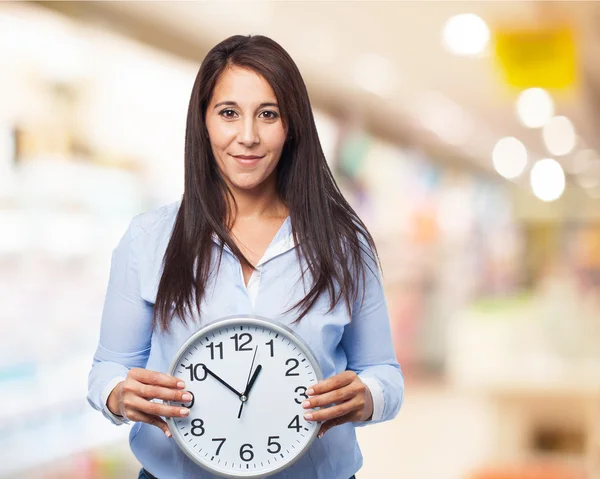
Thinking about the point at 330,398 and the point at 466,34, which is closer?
the point at 330,398

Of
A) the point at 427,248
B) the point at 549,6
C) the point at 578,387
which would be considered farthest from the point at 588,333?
the point at 427,248

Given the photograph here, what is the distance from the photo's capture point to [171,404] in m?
1.17

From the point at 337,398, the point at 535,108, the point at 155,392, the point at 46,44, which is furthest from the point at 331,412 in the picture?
the point at 535,108

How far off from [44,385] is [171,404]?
8.37ft

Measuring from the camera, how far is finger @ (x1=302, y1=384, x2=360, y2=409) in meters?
1.13

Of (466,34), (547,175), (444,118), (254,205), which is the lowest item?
(254,205)

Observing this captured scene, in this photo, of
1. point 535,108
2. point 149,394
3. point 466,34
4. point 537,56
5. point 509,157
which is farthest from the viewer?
point 509,157

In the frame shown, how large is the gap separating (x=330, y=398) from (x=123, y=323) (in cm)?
32

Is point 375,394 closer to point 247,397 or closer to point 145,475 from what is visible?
point 247,397

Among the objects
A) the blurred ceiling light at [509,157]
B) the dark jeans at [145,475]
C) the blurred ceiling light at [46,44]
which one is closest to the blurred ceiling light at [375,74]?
the blurred ceiling light at [46,44]

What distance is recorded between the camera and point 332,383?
1.13 metres

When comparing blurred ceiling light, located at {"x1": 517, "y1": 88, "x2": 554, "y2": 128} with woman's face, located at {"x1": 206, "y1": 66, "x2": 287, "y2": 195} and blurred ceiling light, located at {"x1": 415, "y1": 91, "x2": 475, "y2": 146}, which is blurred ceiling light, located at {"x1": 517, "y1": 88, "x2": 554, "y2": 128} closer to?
blurred ceiling light, located at {"x1": 415, "y1": 91, "x2": 475, "y2": 146}

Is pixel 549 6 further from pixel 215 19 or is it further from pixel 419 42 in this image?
pixel 215 19

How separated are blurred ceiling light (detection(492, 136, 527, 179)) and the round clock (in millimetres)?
10653
